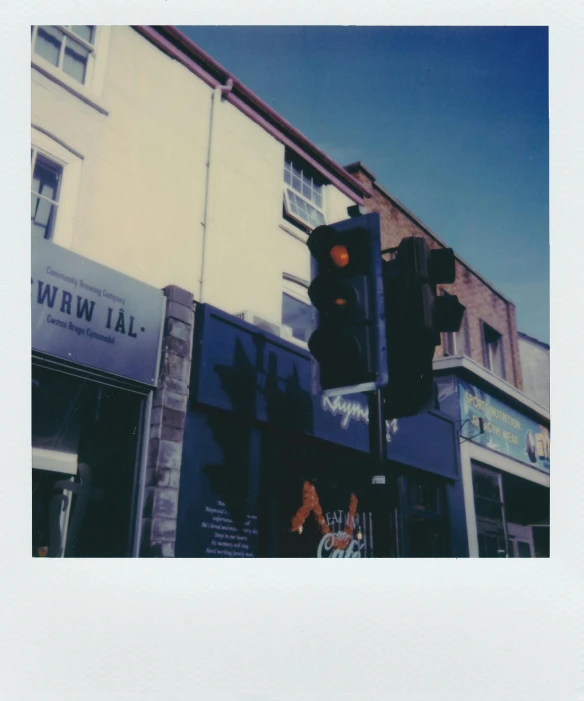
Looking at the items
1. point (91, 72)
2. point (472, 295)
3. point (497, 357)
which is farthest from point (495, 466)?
point (91, 72)

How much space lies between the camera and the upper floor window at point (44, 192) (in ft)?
18.6

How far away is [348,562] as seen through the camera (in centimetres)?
534

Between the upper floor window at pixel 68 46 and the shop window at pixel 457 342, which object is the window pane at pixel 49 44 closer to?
the upper floor window at pixel 68 46

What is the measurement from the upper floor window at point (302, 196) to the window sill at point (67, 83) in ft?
9.64

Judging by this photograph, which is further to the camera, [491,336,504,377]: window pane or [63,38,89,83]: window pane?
[491,336,504,377]: window pane

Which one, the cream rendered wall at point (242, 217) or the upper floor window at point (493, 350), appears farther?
the upper floor window at point (493, 350)

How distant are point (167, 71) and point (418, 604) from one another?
603 centimetres

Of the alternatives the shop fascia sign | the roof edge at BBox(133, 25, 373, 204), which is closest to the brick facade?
the roof edge at BBox(133, 25, 373, 204)

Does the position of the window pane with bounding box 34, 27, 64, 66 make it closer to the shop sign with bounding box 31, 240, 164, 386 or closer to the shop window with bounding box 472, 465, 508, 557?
the shop sign with bounding box 31, 240, 164, 386

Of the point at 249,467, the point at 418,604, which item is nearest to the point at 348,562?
the point at 418,604

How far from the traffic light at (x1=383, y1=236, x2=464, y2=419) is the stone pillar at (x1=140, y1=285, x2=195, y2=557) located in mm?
2773

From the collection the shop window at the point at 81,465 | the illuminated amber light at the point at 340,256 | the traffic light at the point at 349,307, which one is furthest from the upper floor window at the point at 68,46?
the illuminated amber light at the point at 340,256

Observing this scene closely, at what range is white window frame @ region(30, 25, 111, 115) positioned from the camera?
231 inches
